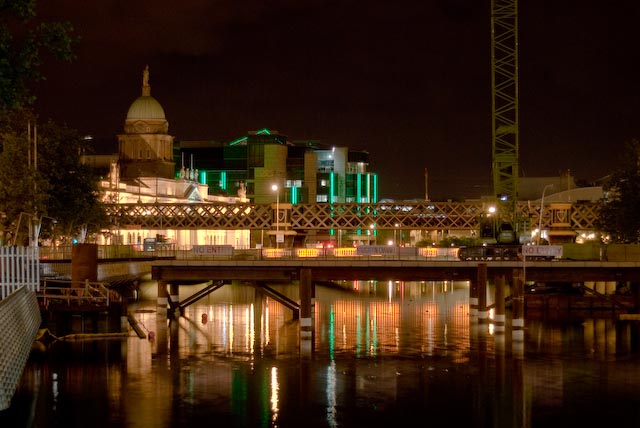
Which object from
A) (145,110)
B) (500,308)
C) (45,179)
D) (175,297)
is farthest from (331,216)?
(500,308)

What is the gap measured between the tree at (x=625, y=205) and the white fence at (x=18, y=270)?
57.8m

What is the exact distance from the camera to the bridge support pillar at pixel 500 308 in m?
61.3

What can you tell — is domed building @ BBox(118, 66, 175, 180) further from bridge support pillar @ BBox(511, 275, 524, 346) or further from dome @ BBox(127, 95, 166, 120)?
bridge support pillar @ BBox(511, 275, 524, 346)

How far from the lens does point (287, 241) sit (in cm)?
12769

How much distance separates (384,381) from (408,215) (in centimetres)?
8057

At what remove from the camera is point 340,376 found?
47.0 m

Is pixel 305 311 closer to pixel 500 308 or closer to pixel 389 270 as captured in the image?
pixel 389 270

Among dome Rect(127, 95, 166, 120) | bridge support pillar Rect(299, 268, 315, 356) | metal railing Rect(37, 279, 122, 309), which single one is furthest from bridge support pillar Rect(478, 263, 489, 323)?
dome Rect(127, 95, 166, 120)

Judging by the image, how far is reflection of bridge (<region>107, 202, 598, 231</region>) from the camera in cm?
11731

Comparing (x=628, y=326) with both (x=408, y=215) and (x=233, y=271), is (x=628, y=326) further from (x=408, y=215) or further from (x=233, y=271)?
(x=408, y=215)

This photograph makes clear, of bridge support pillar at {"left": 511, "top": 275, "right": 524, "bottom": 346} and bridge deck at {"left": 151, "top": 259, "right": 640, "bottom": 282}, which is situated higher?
bridge deck at {"left": 151, "top": 259, "right": 640, "bottom": 282}

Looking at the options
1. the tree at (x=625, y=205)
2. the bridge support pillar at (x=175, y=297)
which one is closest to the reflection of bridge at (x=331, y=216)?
the tree at (x=625, y=205)

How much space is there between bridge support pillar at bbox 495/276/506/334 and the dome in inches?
4959

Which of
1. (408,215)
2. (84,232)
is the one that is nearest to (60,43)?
(84,232)
